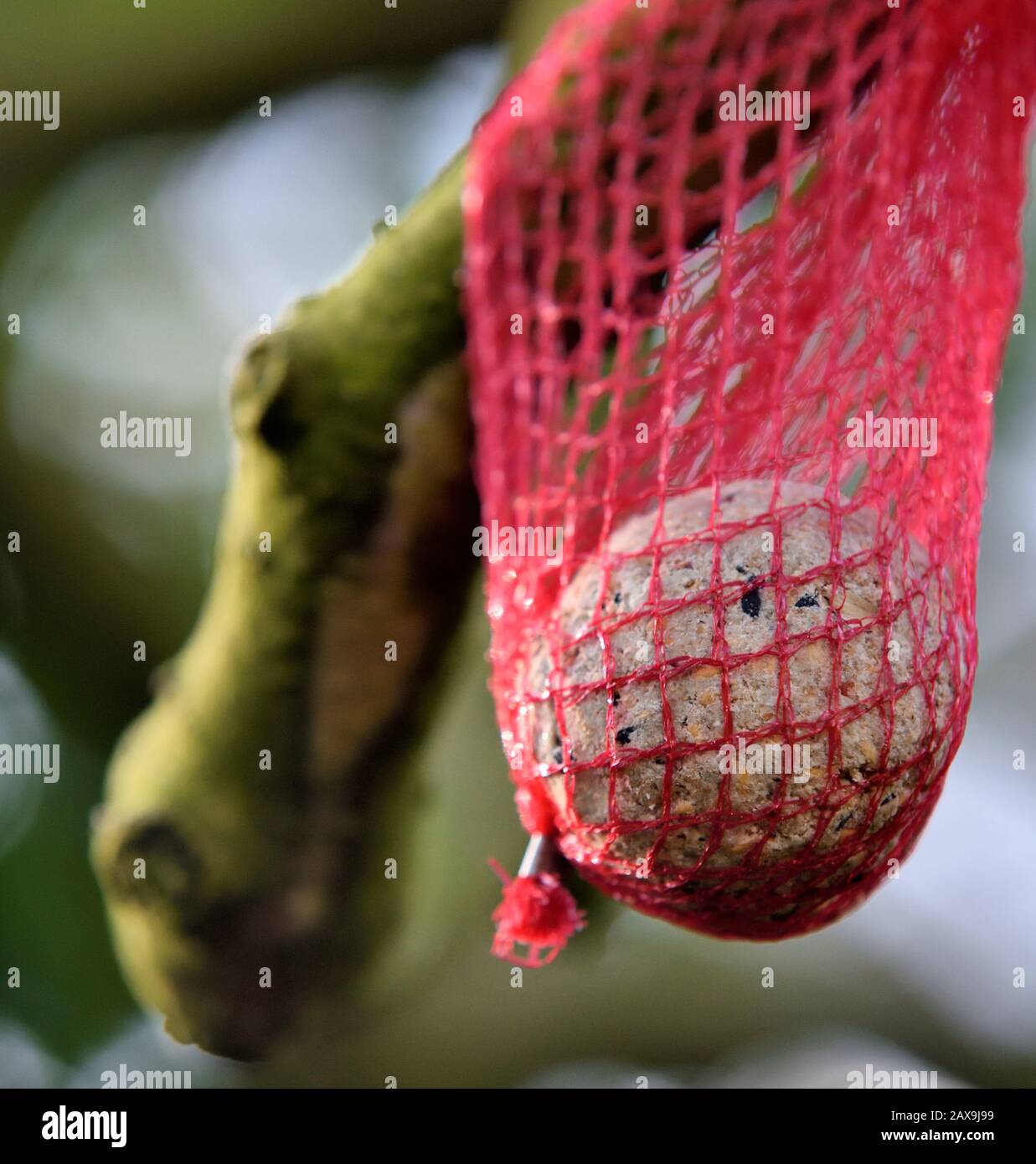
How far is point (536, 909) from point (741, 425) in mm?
389

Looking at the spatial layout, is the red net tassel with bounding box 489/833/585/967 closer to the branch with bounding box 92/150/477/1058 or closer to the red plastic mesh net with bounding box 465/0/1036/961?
the red plastic mesh net with bounding box 465/0/1036/961

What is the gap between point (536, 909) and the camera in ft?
2.72

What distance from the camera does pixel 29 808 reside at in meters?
1.91

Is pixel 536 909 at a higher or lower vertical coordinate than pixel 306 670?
lower

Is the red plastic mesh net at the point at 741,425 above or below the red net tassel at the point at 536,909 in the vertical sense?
above

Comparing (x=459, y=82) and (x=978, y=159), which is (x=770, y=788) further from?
(x=459, y=82)

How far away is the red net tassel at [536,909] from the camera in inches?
32.3

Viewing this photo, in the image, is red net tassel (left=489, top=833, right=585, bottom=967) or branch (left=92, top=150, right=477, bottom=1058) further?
branch (left=92, top=150, right=477, bottom=1058)

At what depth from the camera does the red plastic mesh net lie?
703 millimetres

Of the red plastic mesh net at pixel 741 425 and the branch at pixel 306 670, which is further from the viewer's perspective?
the branch at pixel 306 670

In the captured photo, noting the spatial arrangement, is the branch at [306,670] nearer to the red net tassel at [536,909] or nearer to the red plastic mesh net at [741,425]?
the red plastic mesh net at [741,425]

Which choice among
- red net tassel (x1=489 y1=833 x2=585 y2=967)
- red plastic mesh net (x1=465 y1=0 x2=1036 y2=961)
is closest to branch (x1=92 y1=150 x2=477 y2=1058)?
red plastic mesh net (x1=465 y1=0 x2=1036 y2=961)

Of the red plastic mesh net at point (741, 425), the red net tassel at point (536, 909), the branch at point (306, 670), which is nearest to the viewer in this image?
the red plastic mesh net at point (741, 425)

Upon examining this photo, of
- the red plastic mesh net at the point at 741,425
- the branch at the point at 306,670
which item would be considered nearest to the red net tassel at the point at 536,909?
the red plastic mesh net at the point at 741,425
